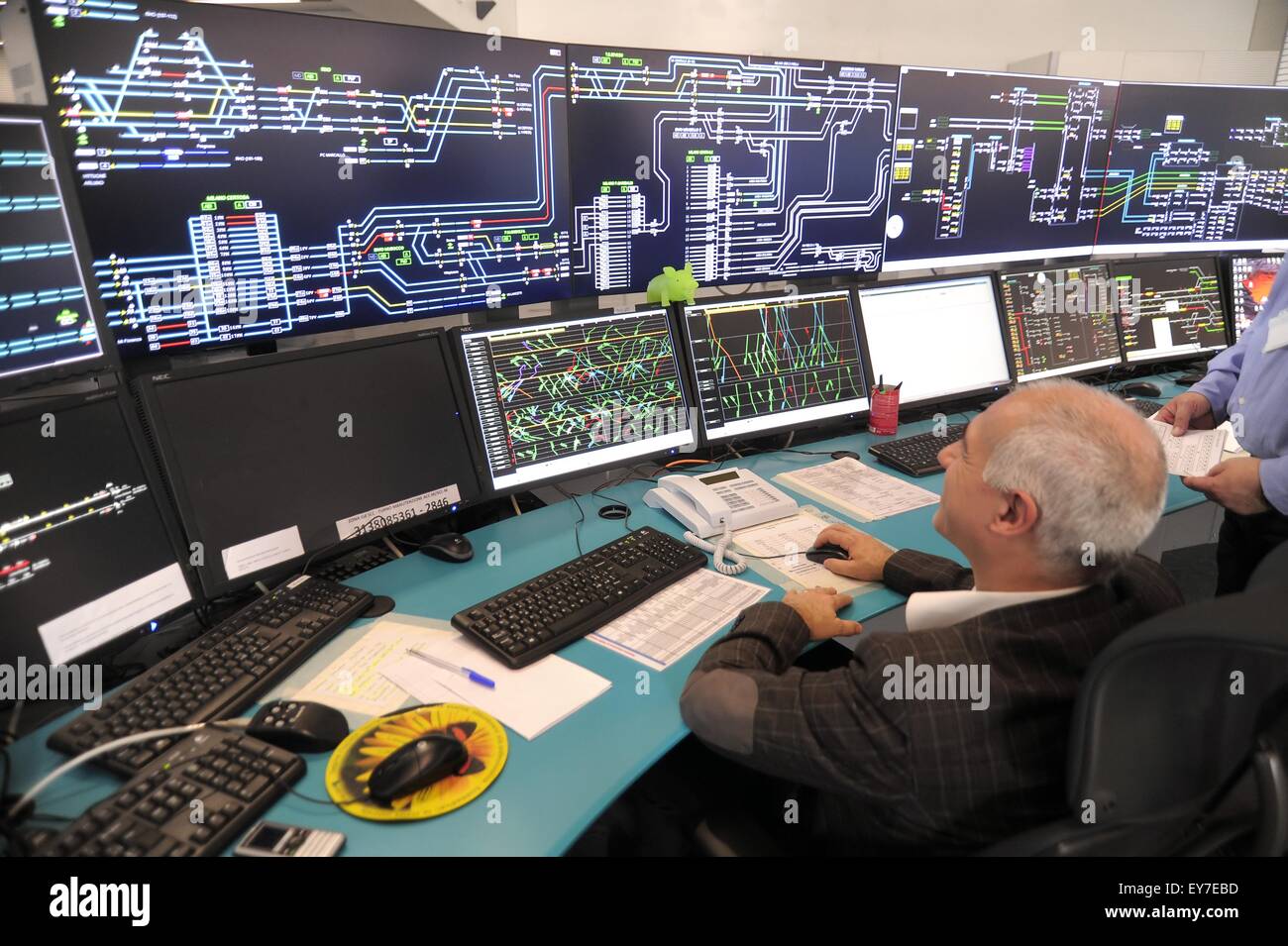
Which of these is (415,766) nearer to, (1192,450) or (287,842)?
(287,842)

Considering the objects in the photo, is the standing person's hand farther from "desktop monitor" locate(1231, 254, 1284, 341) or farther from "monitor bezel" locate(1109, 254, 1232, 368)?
"desktop monitor" locate(1231, 254, 1284, 341)

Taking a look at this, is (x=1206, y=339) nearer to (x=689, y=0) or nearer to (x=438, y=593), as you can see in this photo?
(x=689, y=0)

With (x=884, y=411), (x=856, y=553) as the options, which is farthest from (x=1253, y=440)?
(x=856, y=553)

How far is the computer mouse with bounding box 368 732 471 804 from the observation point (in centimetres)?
97

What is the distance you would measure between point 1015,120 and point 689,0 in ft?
4.24

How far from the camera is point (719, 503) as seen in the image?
1753mm

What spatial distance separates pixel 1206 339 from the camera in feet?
10.2

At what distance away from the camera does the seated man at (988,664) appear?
98 cm

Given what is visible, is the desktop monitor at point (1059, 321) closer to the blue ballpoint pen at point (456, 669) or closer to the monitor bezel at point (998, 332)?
the monitor bezel at point (998, 332)

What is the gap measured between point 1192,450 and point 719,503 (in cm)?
151

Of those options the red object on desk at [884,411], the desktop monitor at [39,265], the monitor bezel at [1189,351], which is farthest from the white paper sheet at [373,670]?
the monitor bezel at [1189,351]

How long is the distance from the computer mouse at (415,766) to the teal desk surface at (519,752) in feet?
0.14

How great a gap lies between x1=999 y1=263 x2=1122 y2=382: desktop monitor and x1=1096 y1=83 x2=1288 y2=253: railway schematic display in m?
0.52

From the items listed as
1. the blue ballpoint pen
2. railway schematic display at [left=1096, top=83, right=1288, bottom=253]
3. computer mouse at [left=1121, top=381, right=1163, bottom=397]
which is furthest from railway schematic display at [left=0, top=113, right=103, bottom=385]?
railway schematic display at [left=1096, top=83, right=1288, bottom=253]
